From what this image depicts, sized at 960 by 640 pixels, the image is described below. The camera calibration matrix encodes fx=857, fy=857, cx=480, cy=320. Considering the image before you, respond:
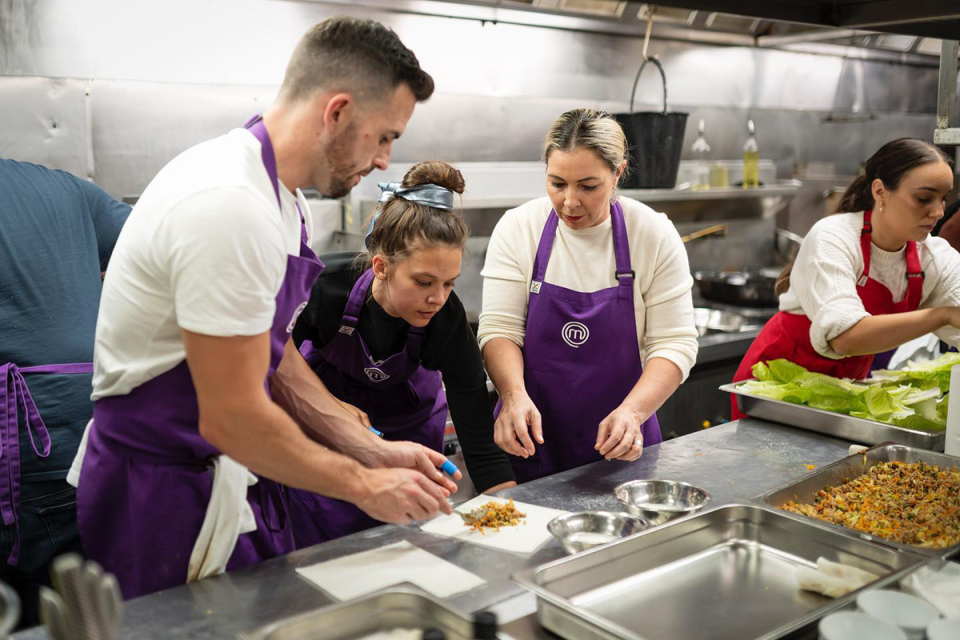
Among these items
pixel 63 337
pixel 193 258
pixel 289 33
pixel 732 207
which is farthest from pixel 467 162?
pixel 193 258

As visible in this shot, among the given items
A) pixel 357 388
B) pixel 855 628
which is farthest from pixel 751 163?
pixel 855 628

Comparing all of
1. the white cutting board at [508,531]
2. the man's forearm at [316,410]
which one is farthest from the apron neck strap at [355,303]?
the white cutting board at [508,531]

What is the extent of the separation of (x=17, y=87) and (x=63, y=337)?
1287 mm

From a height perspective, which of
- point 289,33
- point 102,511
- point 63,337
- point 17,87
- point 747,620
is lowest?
point 747,620

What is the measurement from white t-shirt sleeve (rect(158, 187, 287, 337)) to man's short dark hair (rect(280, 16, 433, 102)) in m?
0.26

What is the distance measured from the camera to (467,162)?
14.5 feet

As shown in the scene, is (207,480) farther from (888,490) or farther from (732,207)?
(732,207)

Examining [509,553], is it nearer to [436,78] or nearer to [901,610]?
[901,610]

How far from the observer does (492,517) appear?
1.90 m

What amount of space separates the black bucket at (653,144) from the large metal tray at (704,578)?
8.69ft

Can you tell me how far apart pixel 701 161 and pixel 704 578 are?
407 cm

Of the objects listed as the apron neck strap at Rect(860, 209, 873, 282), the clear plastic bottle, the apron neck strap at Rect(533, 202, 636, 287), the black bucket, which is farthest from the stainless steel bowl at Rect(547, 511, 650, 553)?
the clear plastic bottle

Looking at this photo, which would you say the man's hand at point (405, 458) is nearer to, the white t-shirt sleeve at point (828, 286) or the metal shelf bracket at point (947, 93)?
the white t-shirt sleeve at point (828, 286)

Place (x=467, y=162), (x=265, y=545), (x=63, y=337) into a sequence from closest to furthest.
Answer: (x=265, y=545) → (x=63, y=337) → (x=467, y=162)
